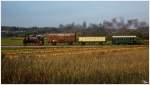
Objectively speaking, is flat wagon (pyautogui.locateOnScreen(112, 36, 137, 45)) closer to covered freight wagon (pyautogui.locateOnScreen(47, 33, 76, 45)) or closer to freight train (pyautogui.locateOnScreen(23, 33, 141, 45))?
freight train (pyautogui.locateOnScreen(23, 33, 141, 45))

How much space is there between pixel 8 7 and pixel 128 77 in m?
1.02

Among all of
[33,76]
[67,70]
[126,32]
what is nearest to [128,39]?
[126,32]

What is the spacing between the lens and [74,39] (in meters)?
3.11

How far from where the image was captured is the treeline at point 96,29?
3051 mm

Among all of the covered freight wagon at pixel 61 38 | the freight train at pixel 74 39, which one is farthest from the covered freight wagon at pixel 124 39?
the covered freight wagon at pixel 61 38

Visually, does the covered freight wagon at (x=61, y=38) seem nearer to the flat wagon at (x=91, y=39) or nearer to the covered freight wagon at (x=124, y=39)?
the flat wagon at (x=91, y=39)

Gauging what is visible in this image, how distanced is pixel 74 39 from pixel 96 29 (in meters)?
0.18

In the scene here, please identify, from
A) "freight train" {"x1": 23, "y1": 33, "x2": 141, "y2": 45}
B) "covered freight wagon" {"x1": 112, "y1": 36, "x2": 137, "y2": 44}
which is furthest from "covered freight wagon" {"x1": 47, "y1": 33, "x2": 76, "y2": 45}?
"covered freight wagon" {"x1": 112, "y1": 36, "x2": 137, "y2": 44}

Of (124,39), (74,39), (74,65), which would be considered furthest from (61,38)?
(124,39)

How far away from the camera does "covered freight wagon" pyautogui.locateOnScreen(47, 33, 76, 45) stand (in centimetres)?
309

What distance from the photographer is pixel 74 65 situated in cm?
312

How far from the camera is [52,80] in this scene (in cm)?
307

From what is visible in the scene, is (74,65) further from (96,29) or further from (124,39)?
(124,39)

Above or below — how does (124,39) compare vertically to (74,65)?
above
